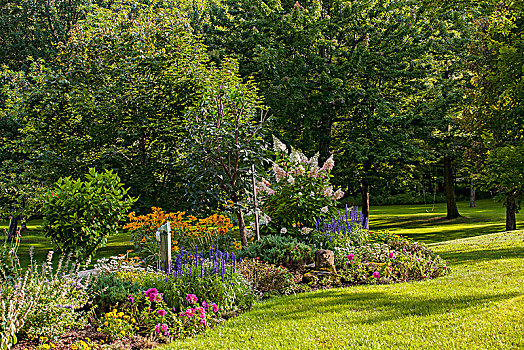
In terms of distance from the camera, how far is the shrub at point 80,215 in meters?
6.12

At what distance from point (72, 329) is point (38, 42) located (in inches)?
810

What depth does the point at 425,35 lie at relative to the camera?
16.2 m

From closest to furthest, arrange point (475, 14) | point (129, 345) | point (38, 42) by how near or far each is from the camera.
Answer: point (129, 345) → point (475, 14) → point (38, 42)

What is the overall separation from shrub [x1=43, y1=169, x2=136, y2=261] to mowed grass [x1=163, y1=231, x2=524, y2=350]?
97.1 inches

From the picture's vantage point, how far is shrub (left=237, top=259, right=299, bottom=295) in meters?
6.20

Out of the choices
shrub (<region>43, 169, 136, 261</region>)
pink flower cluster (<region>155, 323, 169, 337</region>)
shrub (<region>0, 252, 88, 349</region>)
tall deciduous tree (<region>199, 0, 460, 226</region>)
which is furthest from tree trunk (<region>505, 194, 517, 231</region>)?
shrub (<region>0, 252, 88, 349</region>)

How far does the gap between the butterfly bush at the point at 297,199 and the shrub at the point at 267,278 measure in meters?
1.54

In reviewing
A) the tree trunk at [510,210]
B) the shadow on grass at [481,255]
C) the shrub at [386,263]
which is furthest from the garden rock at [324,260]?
the tree trunk at [510,210]

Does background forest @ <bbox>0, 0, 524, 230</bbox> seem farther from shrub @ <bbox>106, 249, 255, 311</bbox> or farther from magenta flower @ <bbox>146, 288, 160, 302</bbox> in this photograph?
magenta flower @ <bbox>146, 288, 160, 302</bbox>

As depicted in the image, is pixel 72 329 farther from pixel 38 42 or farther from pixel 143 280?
pixel 38 42

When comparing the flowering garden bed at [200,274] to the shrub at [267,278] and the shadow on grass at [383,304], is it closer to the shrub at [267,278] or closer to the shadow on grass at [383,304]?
the shrub at [267,278]

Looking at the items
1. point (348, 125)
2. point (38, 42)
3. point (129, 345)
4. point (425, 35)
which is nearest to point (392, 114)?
point (348, 125)

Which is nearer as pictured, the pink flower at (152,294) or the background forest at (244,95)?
the pink flower at (152,294)

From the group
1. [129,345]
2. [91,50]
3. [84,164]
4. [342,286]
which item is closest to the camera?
[129,345]
